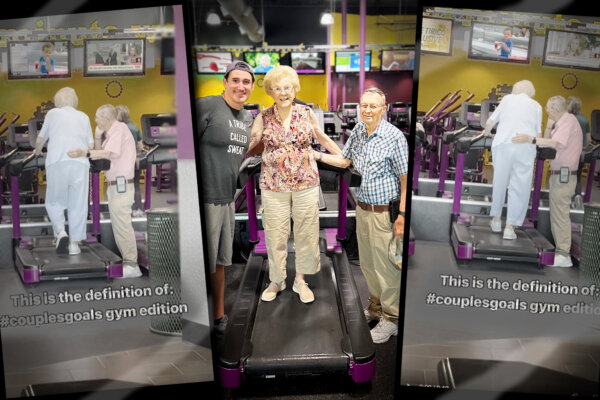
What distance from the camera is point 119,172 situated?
2.55m

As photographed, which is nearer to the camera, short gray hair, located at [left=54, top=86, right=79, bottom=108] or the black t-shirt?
short gray hair, located at [left=54, top=86, right=79, bottom=108]

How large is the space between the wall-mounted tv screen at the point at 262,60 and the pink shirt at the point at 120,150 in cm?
309

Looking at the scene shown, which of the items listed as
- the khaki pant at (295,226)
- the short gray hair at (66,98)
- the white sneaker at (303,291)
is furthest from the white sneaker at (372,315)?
the short gray hair at (66,98)

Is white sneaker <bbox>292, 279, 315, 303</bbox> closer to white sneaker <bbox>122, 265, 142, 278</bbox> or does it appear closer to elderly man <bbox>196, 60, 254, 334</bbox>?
elderly man <bbox>196, 60, 254, 334</bbox>

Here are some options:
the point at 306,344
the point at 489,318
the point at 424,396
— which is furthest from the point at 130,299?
the point at 489,318

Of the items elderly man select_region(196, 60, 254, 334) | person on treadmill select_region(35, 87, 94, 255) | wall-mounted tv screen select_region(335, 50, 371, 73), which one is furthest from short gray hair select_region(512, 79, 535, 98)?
wall-mounted tv screen select_region(335, 50, 371, 73)

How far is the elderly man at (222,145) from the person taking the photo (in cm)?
285

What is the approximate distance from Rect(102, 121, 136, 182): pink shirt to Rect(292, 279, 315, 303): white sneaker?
5.05 feet

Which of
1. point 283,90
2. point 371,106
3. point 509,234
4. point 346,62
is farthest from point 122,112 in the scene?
point 346,62

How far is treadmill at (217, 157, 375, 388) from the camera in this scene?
114 inches

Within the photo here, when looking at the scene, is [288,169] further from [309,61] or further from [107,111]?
[309,61]

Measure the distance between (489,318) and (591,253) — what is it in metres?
0.68

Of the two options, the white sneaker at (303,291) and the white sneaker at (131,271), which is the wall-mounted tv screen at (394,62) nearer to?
the white sneaker at (303,291)

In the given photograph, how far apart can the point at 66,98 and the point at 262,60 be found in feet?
12.3
